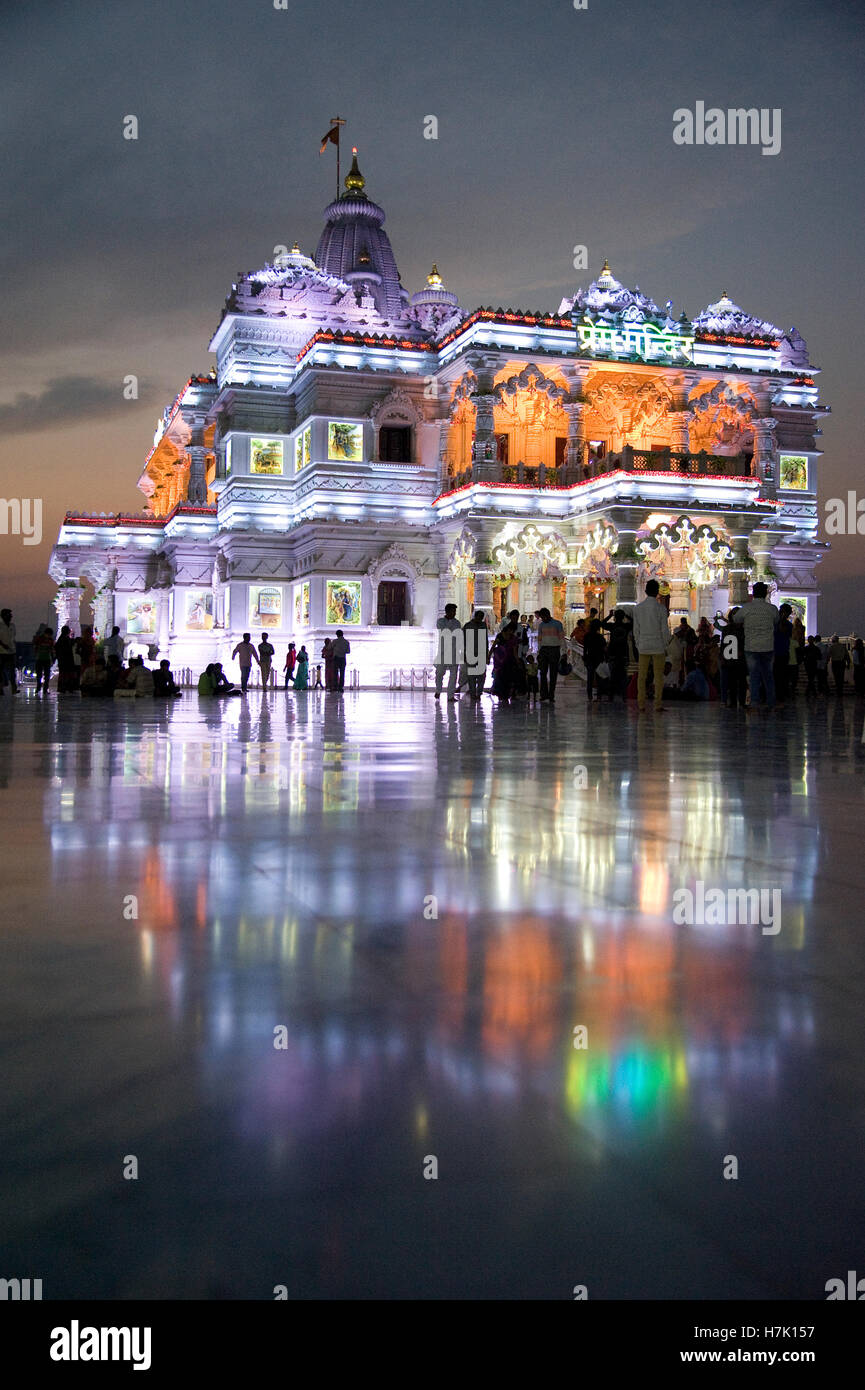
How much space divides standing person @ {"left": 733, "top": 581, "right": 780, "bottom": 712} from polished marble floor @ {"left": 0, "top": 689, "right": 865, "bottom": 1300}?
1321 cm

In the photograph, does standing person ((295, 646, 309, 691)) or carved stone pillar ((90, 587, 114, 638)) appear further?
carved stone pillar ((90, 587, 114, 638))

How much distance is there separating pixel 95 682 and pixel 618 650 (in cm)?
1105

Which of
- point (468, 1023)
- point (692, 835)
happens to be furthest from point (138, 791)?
point (468, 1023)

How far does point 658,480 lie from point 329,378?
11.7 m

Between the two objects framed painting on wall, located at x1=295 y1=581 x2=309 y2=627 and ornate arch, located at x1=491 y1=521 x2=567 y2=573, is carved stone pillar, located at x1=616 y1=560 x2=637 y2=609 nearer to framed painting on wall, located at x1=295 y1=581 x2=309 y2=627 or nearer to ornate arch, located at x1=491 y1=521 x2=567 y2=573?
ornate arch, located at x1=491 y1=521 x2=567 y2=573

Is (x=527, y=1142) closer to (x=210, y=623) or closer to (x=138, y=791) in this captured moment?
(x=138, y=791)

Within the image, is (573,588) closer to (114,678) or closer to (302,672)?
(302,672)

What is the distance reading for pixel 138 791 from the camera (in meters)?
6.38

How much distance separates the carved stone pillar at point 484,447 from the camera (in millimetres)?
38625

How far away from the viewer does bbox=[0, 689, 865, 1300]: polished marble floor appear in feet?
5.07

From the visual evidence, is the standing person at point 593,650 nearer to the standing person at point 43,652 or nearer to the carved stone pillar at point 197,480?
the standing person at point 43,652

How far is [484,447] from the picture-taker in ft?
127
